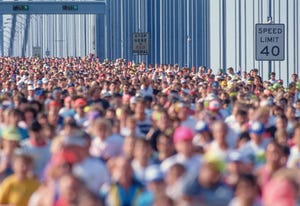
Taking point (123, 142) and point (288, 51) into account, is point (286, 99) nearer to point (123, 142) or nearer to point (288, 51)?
point (123, 142)

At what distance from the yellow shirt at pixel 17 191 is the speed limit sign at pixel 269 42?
15.1 metres

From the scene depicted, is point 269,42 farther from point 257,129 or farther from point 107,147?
point 107,147

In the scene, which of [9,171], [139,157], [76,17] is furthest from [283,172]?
[76,17]

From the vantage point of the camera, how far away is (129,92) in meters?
23.8

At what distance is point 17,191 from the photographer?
10820mm

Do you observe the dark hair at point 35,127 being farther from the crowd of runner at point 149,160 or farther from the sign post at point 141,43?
the sign post at point 141,43

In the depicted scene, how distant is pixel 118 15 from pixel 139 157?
8303cm

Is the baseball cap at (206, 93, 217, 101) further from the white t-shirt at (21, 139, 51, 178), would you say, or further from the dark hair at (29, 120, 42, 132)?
the white t-shirt at (21, 139, 51, 178)

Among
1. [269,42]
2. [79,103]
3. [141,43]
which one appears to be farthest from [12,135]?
[141,43]

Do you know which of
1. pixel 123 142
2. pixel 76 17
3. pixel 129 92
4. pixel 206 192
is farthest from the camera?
pixel 76 17

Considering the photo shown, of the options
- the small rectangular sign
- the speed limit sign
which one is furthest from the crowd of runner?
the small rectangular sign

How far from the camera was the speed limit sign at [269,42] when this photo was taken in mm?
25750

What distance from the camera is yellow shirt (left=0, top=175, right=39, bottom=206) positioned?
35.2ft

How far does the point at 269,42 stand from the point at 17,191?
614 inches
